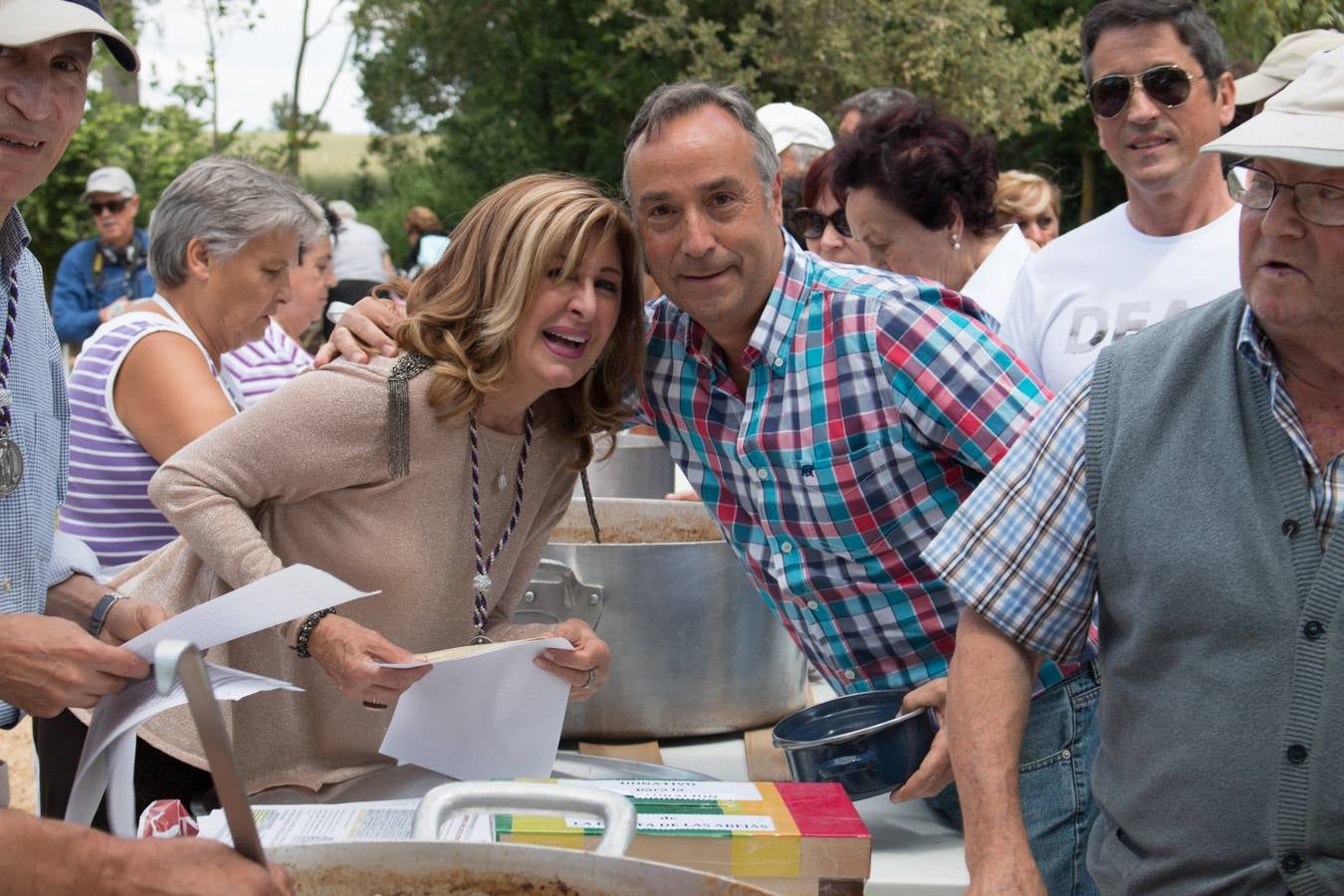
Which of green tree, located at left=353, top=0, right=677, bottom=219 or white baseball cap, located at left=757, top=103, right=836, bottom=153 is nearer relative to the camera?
white baseball cap, located at left=757, top=103, right=836, bottom=153

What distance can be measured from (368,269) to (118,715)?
8.59m

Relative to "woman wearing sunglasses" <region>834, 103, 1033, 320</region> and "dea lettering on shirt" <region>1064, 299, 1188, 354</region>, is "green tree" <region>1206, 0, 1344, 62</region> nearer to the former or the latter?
"woman wearing sunglasses" <region>834, 103, 1033, 320</region>

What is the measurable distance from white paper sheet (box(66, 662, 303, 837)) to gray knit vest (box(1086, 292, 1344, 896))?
964mm

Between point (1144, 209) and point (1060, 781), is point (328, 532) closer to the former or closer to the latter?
point (1060, 781)

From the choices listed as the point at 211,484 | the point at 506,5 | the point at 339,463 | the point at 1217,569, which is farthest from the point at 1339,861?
the point at 506,5

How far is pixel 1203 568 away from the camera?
4.94ft

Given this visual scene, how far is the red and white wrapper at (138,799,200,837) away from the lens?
64.9 inches

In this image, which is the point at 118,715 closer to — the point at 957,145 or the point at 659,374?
the point at 659,374

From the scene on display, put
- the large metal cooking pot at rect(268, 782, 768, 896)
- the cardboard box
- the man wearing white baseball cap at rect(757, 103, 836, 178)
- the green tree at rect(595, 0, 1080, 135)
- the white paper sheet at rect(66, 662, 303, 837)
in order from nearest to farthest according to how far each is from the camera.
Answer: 1. the large metal cooking pot at rect(268, 782, 768, 896)
2. the white paper sheet at rect(66, 662, 303, 837)
3. the cardboard box
4. the man wearing white baseball cap at rect(757, 103, 836, 178)
5. the green tree at rect(595, 0, 1080, 135)

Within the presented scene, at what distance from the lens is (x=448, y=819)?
1.51 m

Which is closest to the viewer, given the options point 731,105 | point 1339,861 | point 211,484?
point 1339,861

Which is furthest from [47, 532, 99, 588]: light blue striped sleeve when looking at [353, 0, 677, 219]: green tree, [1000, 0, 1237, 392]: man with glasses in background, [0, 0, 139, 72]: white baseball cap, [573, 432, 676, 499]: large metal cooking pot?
[353, 0, 677, 219]: green tree

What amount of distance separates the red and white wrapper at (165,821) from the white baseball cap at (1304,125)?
1.46 m

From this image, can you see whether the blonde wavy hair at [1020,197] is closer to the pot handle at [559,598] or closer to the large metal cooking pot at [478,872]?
the pot handle at [559,598]
